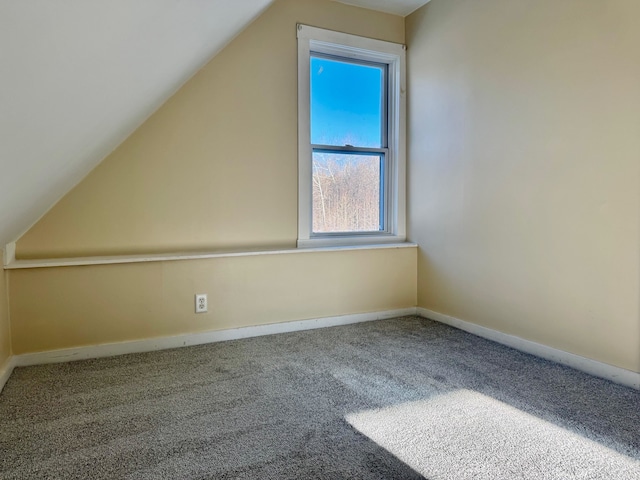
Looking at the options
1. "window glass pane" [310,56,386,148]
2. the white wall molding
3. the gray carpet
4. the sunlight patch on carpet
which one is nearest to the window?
"window glass pane" [310,56,386,148]

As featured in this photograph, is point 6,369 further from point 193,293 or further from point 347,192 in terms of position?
point 347,192

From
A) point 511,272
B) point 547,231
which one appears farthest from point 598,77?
point 511,272

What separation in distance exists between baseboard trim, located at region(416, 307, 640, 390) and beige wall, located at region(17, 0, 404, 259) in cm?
141

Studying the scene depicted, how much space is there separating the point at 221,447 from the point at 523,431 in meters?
1.17

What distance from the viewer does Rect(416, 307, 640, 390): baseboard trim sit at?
2.11 metres

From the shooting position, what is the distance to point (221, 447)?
1.56 m

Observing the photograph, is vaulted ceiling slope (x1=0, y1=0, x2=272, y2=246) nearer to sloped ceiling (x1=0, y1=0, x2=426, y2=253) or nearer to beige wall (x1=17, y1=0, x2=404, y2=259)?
sloped ceiling (x1=0, y1=0, x2=426, y2=253)

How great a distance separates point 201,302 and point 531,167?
221 centimetres

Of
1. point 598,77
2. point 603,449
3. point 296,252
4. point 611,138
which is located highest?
point 598,77

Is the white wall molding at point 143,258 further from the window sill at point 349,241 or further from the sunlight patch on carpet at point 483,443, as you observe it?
the sunlight patch on carpet at point 483,443

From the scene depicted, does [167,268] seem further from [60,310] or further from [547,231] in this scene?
[547,231]

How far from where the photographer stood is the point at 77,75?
1036 mm

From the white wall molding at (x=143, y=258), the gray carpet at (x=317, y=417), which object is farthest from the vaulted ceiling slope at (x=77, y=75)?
the gray carpet at (x=317, y=417)

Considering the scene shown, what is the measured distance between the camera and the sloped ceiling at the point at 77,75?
0.75m
